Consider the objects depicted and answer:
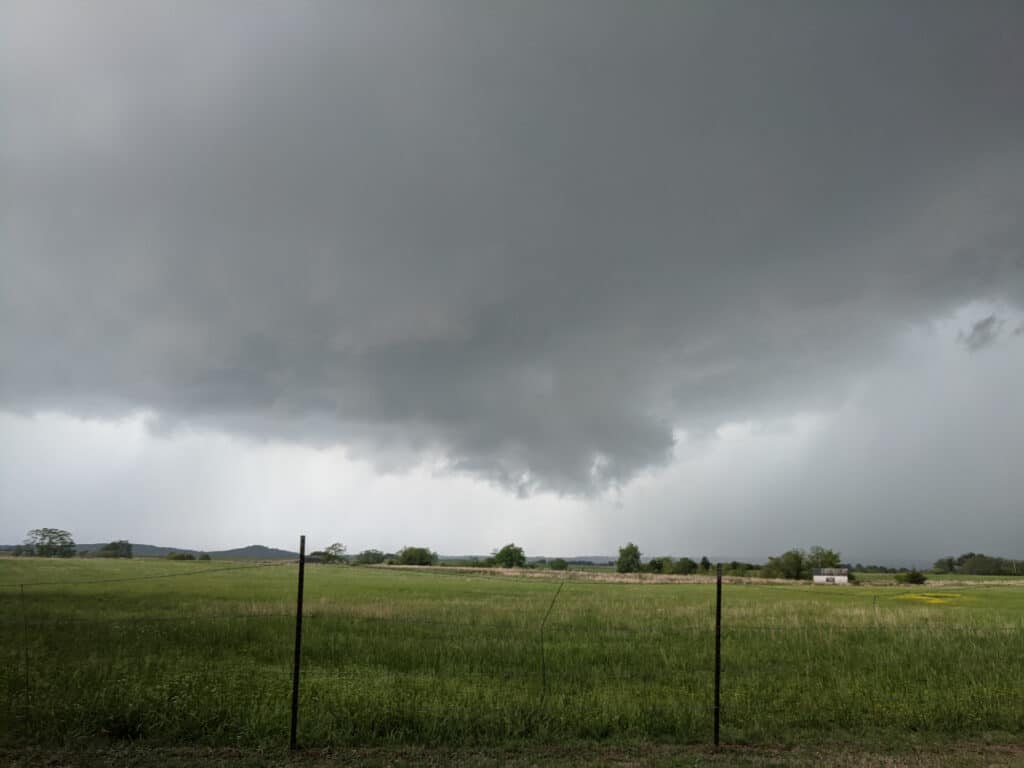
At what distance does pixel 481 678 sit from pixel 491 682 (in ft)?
2.04

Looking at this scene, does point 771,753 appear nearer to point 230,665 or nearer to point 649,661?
point 649,661

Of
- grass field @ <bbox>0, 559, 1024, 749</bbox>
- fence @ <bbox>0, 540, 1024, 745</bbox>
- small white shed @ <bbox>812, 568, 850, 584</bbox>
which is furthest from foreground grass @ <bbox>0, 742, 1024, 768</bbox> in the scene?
small white shed @ <bbox>812, 568, 850, 584</bbox>

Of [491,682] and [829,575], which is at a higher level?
[491,682]

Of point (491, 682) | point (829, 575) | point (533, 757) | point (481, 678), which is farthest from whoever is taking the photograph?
point (829, 575)

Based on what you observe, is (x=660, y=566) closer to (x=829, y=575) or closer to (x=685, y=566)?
(x=685, y=566)

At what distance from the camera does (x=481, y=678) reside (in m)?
15.0

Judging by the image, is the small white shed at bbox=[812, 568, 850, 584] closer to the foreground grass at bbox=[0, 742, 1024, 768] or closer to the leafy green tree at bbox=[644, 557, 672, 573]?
the leafy green tree at bbox=[644, 557, 672, 573]

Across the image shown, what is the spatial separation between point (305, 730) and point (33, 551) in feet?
637

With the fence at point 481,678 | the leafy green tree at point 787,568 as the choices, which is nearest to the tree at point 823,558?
the leafy green tree at point 787,568

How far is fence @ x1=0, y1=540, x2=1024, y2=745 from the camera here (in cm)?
1052

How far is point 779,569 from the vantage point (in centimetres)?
15238

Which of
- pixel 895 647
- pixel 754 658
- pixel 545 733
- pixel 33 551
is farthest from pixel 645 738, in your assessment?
pixel 33 551

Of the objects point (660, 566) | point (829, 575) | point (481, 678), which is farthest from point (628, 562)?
point (481, 678)

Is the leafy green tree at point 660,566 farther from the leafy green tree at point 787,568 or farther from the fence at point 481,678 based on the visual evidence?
the fence at point 481,678
